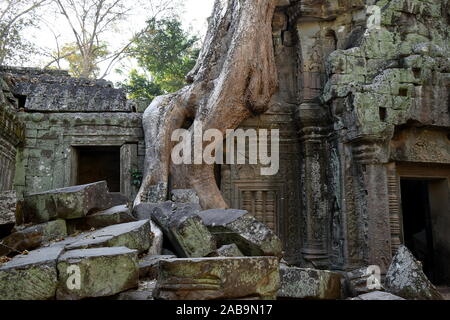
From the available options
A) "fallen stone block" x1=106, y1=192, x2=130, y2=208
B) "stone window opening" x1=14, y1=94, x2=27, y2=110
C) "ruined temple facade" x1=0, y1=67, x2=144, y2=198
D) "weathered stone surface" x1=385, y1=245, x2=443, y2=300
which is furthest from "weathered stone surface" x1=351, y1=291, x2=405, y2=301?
"stone window opening" x1=14, y1=94, x2=27, y2=110

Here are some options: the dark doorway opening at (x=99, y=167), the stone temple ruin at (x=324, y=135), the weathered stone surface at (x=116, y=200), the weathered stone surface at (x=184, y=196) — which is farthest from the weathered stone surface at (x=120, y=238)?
the dark doorway opening at (x=99, y=167)

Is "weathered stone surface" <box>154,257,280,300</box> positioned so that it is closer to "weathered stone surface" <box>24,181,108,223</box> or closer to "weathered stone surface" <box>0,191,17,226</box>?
"weathered stone surface" <box>0,191,17,226</box>

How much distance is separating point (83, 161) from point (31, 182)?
1.60 m

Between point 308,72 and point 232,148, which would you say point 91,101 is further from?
point 308,72

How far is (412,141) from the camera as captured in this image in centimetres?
573

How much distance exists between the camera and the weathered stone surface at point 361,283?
3426 mm

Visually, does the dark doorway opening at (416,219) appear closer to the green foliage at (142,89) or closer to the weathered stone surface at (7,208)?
the weathered stone surface at (7,208)

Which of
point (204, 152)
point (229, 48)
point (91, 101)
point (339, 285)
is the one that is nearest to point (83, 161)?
point (91, 101)

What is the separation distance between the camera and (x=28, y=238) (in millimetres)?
2879

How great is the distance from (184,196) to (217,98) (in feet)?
4.88

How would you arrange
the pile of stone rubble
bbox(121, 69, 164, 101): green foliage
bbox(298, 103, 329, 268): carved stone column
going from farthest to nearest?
bbox(121, 69, 164, 101): green foliage, bbox(298, 103, 329, 268): carved stone column, the pile of stone rubble

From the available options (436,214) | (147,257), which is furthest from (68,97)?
(436,214)

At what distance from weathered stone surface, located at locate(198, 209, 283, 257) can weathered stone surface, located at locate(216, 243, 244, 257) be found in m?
0.09

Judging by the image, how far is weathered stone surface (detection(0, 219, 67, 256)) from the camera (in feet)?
8.99
